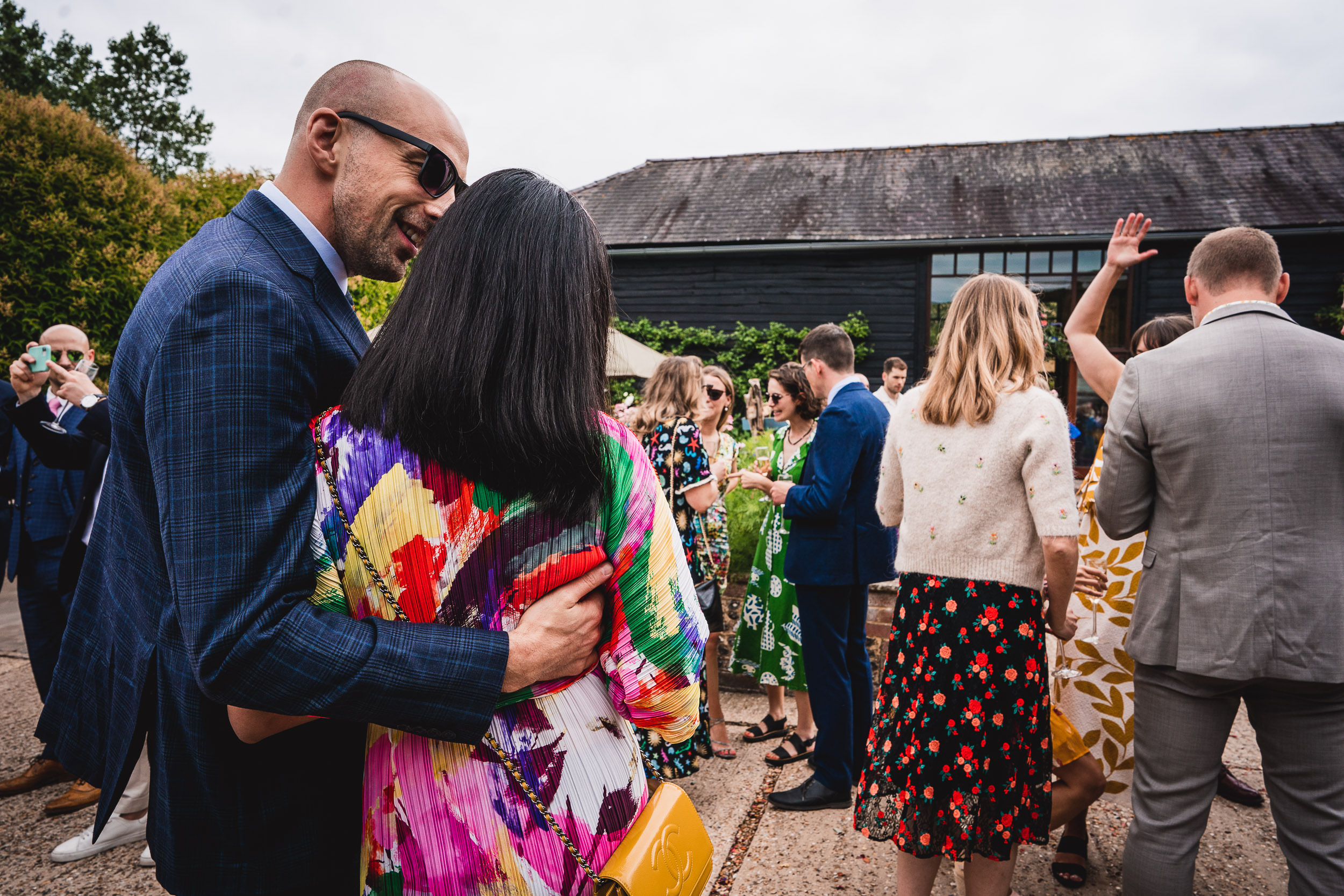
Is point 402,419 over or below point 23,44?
below

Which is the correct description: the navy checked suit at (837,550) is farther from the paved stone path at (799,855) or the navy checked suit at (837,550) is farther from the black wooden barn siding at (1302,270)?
the black wooden barn siding at (1302,270)

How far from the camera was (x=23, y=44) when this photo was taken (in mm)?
22719

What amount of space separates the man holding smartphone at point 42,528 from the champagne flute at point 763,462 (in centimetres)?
341

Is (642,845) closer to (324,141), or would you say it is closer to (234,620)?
A: (234,620)

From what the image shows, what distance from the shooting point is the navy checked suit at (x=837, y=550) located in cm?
318

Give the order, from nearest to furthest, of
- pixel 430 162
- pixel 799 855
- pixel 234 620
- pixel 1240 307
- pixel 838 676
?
pixel 234 620 → pixel 430 162 → pixel 1240 307 → pixel 799 855 → pixel 838 676

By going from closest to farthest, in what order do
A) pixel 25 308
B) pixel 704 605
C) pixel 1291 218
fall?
1. pixel 704 605
2. pixel 25 308
3. pixel 1291 218

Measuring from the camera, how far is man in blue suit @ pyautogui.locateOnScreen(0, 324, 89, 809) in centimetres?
333

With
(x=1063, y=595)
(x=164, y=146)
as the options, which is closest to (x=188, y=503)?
(x=1063, y=595)

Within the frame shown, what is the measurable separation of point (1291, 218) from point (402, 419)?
51.9 feet

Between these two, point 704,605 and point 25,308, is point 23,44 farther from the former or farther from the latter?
point 704,605

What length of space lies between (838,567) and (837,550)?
8 cm

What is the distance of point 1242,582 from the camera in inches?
74.7

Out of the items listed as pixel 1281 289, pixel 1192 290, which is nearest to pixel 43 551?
pixel 1192 290
